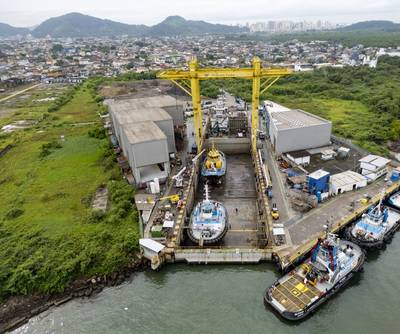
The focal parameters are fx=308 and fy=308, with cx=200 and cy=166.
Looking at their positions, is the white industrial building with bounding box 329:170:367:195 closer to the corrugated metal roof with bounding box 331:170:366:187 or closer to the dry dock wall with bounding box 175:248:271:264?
the corrugated metal roof with bounding box 331:170:366:187

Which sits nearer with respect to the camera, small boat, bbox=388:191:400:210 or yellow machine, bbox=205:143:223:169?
small boat, bbox=388:191:400:210

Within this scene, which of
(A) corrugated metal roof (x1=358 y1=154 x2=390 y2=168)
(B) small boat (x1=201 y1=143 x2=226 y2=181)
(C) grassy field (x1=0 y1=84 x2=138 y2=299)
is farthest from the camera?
(B) small boat (x1=201 y1=143 x2=226 y2=181)

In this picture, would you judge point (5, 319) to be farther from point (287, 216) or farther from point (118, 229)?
point (287, 216)

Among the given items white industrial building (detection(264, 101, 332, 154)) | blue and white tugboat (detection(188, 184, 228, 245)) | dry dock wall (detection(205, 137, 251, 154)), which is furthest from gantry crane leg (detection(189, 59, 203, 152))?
blue and white tugboat (detection(188, 184, 228, 245))

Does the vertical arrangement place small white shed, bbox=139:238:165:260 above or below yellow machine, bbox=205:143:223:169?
below

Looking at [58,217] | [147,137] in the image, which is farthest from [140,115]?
[58,217]

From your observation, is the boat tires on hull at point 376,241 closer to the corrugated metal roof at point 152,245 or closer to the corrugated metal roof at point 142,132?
the corrugated metal roof at point 152,245

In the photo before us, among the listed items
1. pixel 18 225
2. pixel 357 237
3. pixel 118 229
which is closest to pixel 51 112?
pixel 18 225

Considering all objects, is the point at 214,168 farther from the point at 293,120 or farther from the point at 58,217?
the point at 58,217

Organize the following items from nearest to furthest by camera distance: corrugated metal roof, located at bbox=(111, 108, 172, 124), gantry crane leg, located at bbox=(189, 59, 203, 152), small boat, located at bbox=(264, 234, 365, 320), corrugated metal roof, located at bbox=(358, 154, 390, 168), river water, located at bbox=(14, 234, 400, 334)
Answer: river water, located at bbox=(14, 234, 400, 334) → small boat, located at bbox=(264, 234, 365, 320) → corrugated metal roof, located at bbox=(358, 154, 390, 168) → gantry crane leg, located at bbox=(189, 59, 203, 152) → corrugated metal roof, located at bbox=(111, 108, 172, 124)
